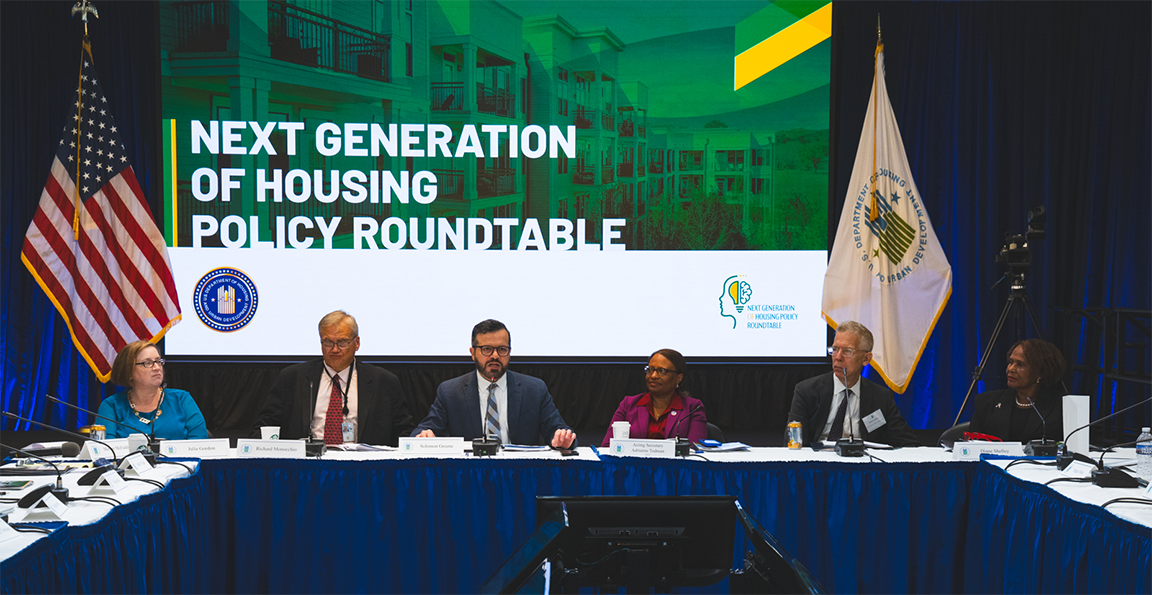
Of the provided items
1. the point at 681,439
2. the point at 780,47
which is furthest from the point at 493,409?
the point at 780,47

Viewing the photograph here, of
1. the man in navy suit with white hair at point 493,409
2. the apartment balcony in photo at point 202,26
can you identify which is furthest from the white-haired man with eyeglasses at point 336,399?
the apartment balcony in photo at point 202,26

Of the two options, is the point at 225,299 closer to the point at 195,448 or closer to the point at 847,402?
the point at 195,448

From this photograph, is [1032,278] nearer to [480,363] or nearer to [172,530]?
[480,363]

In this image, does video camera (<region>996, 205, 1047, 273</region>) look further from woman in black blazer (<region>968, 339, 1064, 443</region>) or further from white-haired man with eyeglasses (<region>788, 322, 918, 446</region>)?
white-haired man with eyeglasses (<region>788, 322, 918, 446</region>)

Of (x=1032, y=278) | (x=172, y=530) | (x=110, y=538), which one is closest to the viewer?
(x=110, y=538)

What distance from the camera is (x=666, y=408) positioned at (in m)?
4.03

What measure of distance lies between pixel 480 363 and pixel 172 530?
1.50 meters

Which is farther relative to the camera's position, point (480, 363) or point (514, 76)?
point (514, 76)

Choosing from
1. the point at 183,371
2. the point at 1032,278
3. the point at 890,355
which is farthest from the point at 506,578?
the point at 1032,278

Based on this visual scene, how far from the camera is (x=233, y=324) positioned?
595 centimetres

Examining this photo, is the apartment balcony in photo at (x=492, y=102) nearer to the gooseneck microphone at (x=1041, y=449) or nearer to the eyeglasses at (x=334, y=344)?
the eyeglasses at (x=334, y=344)

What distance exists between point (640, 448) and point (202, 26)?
4.41 metres

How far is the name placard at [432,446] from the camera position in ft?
11.5

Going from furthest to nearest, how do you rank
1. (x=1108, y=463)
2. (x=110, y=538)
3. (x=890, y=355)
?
(x=890, y=355) → (x=1108, y=463) → (x=110, y=538)
